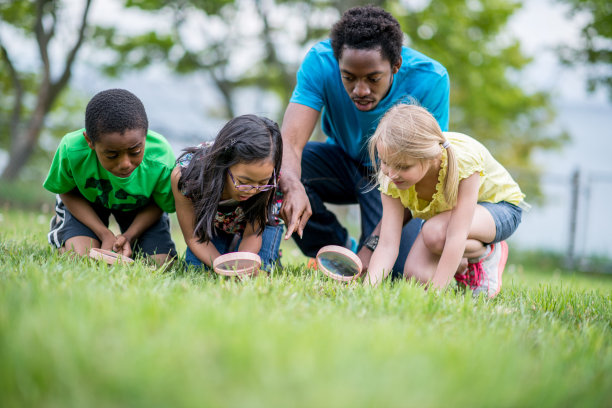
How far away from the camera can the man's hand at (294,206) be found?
3.02 metres

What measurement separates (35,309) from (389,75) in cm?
244

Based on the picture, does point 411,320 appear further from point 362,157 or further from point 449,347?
point 362,157

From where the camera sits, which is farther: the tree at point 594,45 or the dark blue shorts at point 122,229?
the tree at point 594,45

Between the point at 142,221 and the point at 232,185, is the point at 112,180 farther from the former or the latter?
the point at 232,185

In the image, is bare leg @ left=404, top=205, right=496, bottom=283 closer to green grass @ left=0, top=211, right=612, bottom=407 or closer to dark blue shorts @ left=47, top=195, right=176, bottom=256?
green grass @ left=0, top=211, right=612, bottom=407

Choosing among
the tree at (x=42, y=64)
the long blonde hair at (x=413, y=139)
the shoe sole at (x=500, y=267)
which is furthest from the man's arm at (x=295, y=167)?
the tree at (x=42, y=64)

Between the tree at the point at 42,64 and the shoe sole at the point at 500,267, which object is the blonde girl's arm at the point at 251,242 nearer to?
the shoe sole at the point at 500,267

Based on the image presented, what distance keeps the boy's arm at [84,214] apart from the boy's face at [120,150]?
47 centimetres

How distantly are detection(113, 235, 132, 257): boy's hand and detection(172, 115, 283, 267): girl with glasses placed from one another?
1.23 ft

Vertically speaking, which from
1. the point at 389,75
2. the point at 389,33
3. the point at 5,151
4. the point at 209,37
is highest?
the point at 209,37

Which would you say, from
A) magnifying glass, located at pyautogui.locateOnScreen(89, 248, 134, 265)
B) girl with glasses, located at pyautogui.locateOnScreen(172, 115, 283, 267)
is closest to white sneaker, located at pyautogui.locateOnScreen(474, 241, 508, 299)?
girl with glasses, located at pyautogui.locateOnScreen(172, 115, 283, 267)

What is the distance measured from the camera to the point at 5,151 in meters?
9.90

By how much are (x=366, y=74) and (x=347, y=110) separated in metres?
0.55

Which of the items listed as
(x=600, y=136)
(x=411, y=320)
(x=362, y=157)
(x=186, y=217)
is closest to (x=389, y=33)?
(x=362, y=157)
